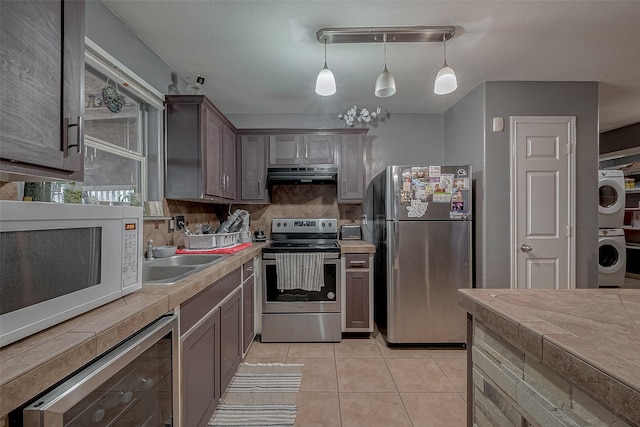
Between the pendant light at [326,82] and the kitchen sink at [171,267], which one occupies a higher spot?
the pendant light at [326,82]

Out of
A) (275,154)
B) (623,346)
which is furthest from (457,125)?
(623,346)

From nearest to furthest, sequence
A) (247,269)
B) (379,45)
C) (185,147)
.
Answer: (379,45), (185,147), (247,269)

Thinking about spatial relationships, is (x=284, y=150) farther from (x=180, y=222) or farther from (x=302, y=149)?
(x=180, y=222)

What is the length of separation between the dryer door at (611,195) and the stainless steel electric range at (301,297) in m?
4.64

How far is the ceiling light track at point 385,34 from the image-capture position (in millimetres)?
1839

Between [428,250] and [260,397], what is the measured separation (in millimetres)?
1756

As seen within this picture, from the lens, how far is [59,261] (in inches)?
31.7

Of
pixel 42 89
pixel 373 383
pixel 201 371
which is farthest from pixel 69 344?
pixel 373 383

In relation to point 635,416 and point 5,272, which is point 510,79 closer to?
point 635,416

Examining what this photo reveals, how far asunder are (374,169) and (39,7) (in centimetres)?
302

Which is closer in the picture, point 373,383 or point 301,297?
point 373,383

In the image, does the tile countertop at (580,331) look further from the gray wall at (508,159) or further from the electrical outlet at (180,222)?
the electrical outlet at (180,222)

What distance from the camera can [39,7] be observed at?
0.87 metres

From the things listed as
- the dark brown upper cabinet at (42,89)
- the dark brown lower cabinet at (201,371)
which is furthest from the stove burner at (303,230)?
the dark brown upper cabinet at (42,89)
